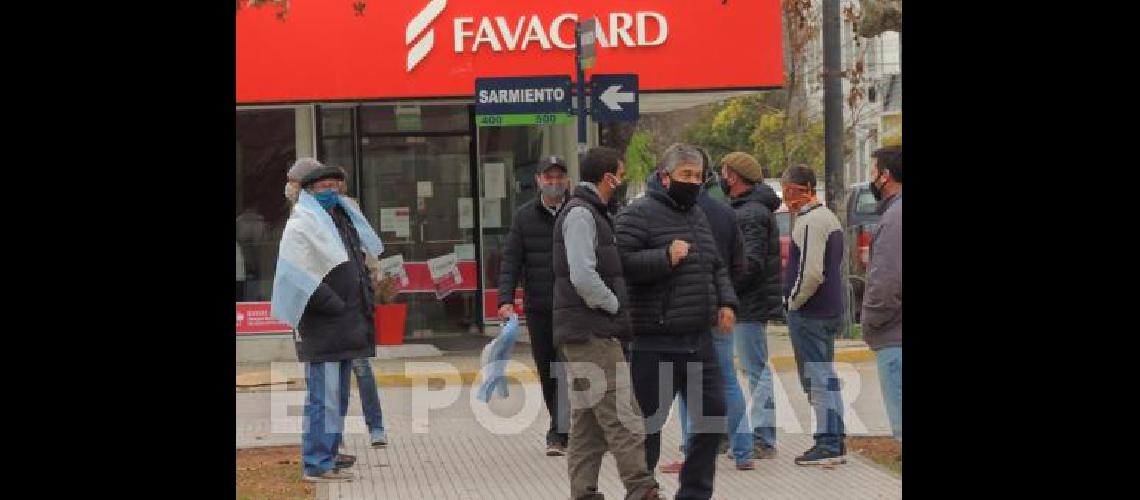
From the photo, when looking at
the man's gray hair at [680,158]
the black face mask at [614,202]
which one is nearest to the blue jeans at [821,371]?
the black face mask at [614,202]

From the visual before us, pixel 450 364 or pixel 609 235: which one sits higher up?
pixel 609 235

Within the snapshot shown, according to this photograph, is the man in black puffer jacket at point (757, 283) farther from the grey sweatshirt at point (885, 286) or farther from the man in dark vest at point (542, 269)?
the grey sweatshirt at point (885, 286)

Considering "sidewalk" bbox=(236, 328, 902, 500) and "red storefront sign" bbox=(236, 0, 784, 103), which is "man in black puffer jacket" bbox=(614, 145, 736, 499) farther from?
"red storefront sign" bbox=(236, 0, 784, 103)

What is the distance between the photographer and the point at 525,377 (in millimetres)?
16859

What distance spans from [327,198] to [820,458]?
11.0ft

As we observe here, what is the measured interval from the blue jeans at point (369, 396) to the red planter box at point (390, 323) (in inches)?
249

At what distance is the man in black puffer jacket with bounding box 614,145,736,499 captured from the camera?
29.7ft

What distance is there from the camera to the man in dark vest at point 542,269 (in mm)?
11633

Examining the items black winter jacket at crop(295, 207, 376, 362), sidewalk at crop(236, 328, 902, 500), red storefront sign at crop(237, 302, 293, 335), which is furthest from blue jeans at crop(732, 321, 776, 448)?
red storefront sign at crop(237, 302, 293, 335)

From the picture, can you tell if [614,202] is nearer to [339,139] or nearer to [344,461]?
[339,139]

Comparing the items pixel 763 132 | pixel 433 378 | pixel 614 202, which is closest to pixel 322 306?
pixel 433 378
